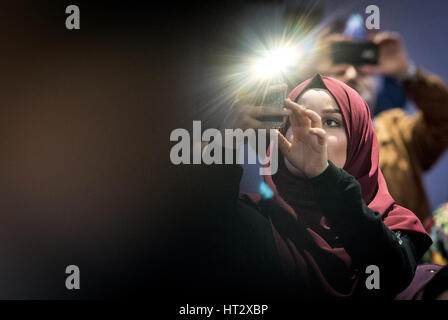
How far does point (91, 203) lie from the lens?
679 mm

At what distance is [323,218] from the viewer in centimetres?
58

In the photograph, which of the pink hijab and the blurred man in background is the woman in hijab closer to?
the pink hijab

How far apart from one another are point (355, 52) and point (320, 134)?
1.41ft

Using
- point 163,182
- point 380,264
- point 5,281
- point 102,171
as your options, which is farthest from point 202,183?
point 5,281

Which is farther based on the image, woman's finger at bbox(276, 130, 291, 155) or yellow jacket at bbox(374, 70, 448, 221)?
yellow jacket at bbox(374, 70, 448, 221)

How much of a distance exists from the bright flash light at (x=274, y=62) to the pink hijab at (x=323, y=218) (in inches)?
1.9

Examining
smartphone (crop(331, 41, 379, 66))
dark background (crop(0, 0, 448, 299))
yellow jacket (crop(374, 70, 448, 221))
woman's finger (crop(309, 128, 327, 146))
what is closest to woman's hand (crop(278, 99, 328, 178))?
woman's finger (crop(309, 128, 327, 146))

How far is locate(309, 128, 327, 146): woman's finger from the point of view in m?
0.55

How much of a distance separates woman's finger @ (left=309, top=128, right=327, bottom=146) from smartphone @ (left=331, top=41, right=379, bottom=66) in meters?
0.34

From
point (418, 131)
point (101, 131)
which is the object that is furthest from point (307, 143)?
point (418, 131)

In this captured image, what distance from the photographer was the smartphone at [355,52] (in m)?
0.84

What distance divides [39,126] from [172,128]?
0.81ft

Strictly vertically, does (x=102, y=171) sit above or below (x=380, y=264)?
above

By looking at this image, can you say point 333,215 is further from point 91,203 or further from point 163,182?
point 91,203
